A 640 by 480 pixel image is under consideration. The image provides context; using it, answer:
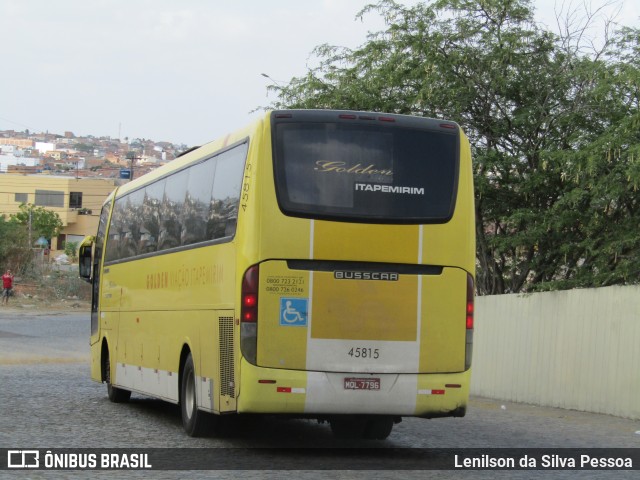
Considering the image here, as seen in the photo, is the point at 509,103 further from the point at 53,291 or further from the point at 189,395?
the point at 53,291

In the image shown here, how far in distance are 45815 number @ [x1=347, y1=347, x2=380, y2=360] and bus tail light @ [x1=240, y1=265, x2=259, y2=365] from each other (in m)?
0.95

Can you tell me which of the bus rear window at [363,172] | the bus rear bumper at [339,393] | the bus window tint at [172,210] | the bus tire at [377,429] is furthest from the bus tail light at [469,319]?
the bus window tint at [172,210]

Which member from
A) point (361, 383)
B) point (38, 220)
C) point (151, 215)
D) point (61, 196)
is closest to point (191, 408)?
point (361, 383)

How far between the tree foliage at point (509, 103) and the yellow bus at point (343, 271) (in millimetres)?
10161

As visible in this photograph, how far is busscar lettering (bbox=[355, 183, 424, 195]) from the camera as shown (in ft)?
39.0

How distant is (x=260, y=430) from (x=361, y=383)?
3673mm

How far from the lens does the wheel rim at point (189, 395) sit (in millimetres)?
13711

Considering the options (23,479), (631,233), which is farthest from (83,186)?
(23,479)

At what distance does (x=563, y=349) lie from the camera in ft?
64.0

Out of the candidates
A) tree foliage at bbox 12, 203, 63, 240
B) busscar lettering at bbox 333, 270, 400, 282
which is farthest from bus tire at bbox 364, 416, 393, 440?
tree foliage at bbox 12, 203, 63, 240

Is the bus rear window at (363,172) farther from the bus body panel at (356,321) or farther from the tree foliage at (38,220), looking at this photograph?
the tree foliage at (38,220)

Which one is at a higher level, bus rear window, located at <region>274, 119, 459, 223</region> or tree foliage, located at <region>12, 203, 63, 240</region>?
tree foliage, located at <region>12, 203, 63, 240</region>

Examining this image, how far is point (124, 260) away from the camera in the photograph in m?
18.0

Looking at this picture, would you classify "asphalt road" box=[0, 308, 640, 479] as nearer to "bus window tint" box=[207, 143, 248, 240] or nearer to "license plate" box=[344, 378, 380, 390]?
"license plate" box=[344, 378, 380, 390]
